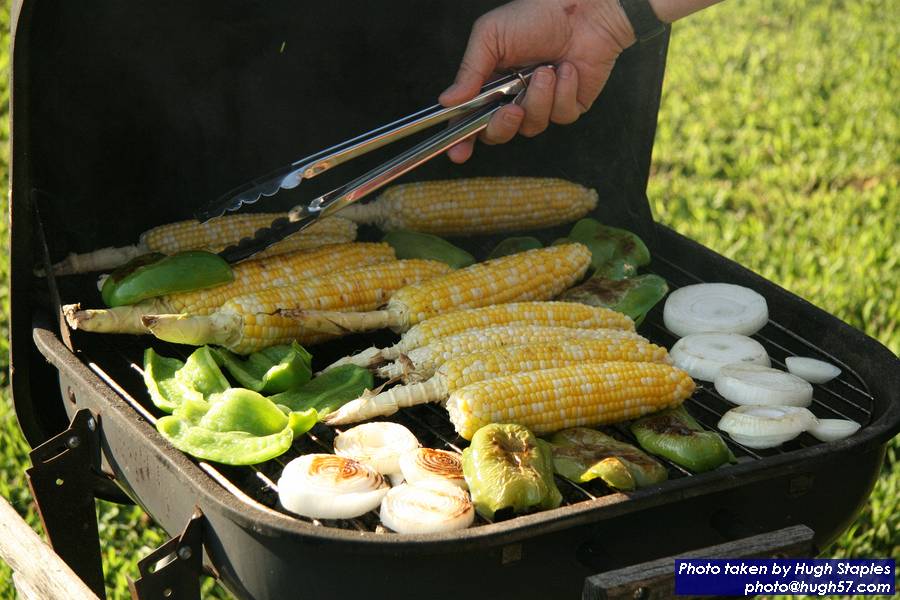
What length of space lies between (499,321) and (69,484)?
1283 mm

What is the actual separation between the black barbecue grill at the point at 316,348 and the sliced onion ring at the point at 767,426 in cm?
6

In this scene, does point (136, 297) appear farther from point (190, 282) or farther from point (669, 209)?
point (669, 209)

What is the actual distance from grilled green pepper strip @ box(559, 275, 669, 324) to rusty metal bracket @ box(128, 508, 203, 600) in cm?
156

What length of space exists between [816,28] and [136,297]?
7.18 meters

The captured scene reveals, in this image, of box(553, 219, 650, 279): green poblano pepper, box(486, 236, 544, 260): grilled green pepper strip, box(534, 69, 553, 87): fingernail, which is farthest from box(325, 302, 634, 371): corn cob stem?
box(534, 69, 553, 87): fingernail

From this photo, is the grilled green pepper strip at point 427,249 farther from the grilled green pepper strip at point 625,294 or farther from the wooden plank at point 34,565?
the wooden plank at point 34,565

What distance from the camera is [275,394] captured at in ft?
9.73

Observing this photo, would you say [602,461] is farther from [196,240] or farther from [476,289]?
[196,240]

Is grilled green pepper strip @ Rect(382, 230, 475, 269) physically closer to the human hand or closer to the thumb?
the human hand

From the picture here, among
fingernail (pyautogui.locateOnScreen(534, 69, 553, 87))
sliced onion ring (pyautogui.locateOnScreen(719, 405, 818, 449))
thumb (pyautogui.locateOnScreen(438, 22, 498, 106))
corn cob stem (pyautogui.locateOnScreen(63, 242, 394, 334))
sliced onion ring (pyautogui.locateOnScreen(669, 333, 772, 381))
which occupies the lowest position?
sliced onion ring (pyautogui.locateOnScreen(719, 405, 818, 449))

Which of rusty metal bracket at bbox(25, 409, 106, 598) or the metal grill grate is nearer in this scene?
the metal grill grate

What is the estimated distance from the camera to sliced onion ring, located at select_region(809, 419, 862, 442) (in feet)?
9.53

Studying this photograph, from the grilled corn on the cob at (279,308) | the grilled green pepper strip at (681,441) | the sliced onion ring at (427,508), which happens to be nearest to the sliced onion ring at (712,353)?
the grilled green pepper strip at (681,441)

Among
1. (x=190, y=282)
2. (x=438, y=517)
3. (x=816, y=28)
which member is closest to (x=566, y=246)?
(x=190, y=282)
